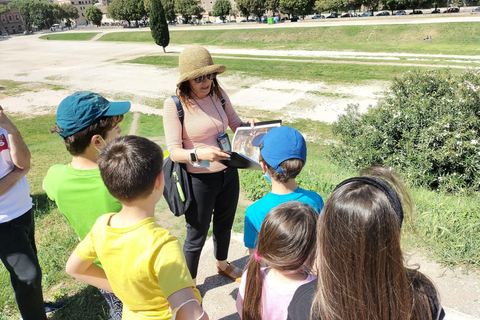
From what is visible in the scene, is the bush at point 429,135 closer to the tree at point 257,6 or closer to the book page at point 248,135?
the book page at point 248,135

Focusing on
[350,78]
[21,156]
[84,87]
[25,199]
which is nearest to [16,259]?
[25,199]

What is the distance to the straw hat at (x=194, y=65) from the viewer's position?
8.38ft

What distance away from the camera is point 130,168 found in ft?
5.25

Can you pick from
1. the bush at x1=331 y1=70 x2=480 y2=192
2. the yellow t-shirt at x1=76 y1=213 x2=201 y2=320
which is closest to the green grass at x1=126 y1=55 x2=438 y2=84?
the bush at x1=331 y1=70 x2=480 y2=192

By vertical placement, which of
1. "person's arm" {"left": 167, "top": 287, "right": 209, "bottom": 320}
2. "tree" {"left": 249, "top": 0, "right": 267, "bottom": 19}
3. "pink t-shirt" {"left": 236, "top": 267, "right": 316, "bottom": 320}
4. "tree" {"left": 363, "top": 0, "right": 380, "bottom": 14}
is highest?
"tree" {"left": 249, "top": 0, "right": 267, "bottom": 19}

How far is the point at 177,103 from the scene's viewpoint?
8.63 ft

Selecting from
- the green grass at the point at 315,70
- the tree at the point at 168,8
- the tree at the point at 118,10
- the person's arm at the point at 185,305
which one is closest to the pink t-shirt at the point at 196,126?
the person's arm at the point at 185,305

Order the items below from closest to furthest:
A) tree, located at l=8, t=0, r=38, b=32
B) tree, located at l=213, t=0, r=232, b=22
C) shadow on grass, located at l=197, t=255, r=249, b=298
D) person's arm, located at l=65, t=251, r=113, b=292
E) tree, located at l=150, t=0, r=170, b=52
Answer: person's arm, located at l=65, t=251, r=113, b=292
shadow on grass, located at l=197, t=255, r=249, b=298
tree, located at l=150, t=0, r=170, b=52
tree, located at l=213, t=0, r=232, b=22
tree, located at l=8, t=0, r=38, b=32

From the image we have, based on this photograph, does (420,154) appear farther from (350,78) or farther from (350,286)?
(350,78)

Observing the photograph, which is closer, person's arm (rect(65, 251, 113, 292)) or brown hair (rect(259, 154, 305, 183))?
person's arm (rect(65, 251, 113, 292))

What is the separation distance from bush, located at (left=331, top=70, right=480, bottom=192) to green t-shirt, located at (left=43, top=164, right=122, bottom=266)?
4.98 metres

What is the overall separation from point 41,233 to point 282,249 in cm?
362

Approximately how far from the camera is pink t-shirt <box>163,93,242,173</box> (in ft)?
8.63

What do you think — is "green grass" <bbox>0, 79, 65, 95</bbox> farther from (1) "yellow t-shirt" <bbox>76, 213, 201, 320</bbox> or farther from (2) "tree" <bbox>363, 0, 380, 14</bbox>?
(2) "tree" <bbox>363, 0, 380, 14</bbox>
